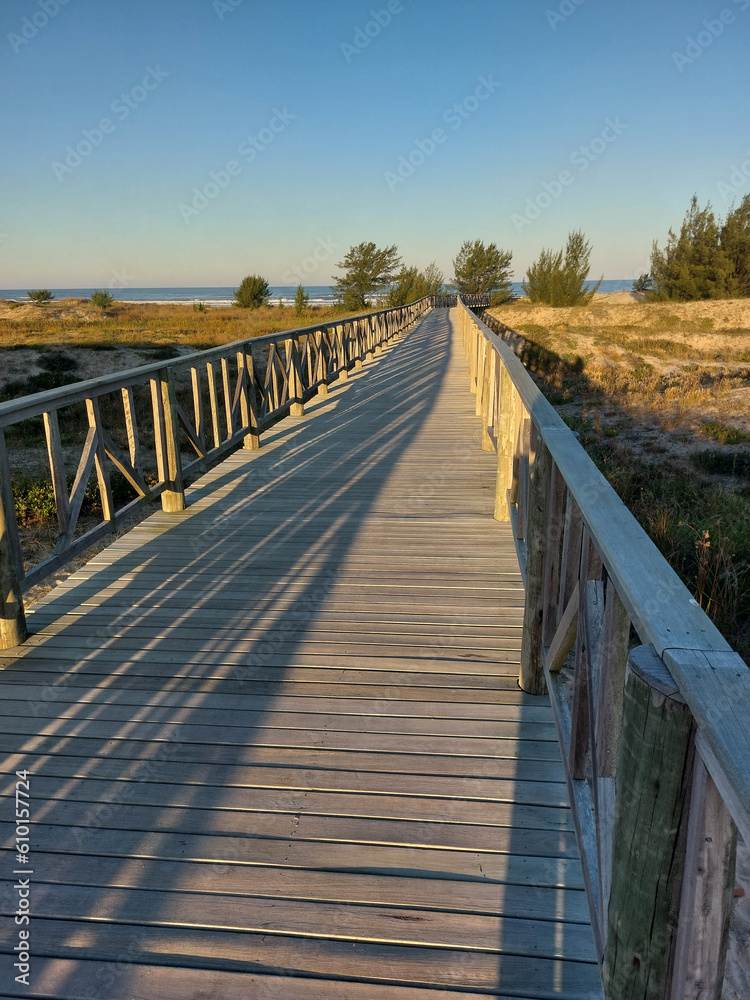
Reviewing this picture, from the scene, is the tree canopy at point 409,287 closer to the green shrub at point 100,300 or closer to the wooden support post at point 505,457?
the green shrub at point 100,300

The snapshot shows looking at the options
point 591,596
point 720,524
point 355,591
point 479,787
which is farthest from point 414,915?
point 720,524

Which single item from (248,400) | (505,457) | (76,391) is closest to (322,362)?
(248,400)

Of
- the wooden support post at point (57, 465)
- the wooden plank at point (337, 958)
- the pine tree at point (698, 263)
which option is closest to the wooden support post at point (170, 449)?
the wooden support post at point (57, 465)

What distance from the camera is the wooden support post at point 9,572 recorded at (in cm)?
298

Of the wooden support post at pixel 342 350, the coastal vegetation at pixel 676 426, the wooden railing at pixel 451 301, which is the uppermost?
the wooden railing at pixel 451 301

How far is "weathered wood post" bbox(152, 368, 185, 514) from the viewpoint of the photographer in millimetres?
A: 4938

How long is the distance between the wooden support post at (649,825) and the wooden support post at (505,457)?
374 centimetres

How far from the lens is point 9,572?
307cm

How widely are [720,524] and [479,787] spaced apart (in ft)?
17.4

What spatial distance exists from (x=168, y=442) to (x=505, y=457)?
7.89 feet

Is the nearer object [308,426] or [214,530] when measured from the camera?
[214,530]

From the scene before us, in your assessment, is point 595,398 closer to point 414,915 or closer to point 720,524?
point 720,524

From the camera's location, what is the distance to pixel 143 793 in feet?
7.24

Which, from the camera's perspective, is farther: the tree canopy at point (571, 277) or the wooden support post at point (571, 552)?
the tree canopy at point (571, 277)
